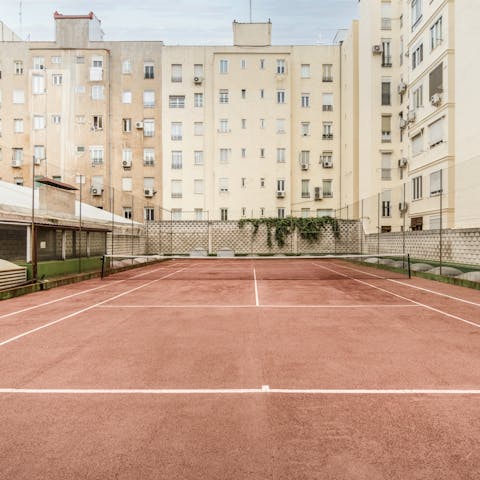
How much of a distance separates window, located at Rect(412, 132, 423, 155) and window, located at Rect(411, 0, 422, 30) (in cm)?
769

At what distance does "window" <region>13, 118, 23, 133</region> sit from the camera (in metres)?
42.6

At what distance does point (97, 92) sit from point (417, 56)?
31.9 m

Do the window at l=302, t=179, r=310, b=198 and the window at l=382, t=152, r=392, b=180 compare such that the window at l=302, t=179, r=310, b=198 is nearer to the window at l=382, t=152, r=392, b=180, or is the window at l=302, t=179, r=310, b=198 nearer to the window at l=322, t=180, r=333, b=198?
the window at l=322, t=180, r=333, b=198

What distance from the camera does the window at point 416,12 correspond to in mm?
26195

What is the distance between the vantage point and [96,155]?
42.2 meters

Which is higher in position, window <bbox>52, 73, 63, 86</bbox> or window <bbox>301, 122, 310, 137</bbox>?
window <bbox>52, 73, 63, 86</bbox>

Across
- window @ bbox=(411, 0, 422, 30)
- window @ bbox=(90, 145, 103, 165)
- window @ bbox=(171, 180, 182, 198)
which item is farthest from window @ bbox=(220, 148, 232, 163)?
window @ bbox=(411, 0, 422, 30)

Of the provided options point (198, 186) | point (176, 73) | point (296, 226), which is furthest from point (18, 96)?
point (296, 226)

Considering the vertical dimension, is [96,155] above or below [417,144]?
above

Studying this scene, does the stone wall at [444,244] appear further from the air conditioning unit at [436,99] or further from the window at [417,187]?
the air conditioning unit at [436,99]

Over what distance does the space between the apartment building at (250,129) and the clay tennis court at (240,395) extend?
33423 mm

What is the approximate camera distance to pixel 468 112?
21641mm

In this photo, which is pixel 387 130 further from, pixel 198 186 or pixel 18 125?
pixel 18 125

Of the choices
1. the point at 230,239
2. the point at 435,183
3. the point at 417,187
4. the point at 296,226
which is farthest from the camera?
A: the point at 230,239
